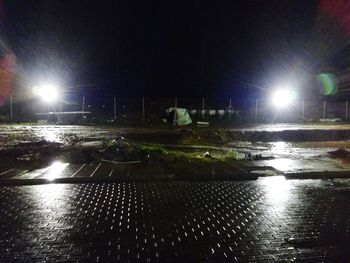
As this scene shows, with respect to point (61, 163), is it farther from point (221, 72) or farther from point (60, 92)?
point (221, 72)

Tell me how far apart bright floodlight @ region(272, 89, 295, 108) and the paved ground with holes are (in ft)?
119

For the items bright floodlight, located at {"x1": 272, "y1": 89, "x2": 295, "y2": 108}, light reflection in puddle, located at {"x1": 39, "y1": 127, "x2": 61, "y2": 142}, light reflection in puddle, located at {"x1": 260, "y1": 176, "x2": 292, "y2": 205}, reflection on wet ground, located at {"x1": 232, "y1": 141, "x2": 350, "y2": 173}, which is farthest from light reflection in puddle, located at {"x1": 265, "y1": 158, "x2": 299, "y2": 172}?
bright floodlight, located at {"x1": 272, "y1": 89, "x2": 295, "y2": 108}

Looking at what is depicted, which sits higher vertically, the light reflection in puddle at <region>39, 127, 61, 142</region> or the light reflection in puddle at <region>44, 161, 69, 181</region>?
the light reflection in puddle at <region>39, 127, 61, 142</region>

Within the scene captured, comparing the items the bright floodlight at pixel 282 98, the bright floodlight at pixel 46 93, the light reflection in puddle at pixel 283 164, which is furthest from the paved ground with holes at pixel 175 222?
the bright floodlight at pixel 282 98

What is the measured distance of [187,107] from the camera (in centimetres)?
4284

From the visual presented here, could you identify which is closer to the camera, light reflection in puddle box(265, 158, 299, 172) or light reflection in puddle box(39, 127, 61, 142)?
light reflection in puddle box(265, 158, 299, 172)

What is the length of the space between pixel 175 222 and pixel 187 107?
3669cm

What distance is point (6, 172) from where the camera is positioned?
1040 centimetres

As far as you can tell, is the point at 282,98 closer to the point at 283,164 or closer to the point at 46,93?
the point at 46,93

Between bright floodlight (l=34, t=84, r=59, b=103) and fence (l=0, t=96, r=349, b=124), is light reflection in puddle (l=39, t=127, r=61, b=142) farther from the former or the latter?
bright floodlight (l=34, t=84, r=59, b=103)

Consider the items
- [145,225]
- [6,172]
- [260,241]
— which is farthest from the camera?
[6,172]

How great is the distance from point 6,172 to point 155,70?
44.3m

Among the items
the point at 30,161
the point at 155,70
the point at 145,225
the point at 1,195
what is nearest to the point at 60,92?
the point at 155,70

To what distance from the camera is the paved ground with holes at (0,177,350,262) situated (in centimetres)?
502
